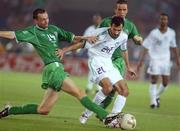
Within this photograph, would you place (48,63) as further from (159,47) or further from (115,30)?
(159,47)

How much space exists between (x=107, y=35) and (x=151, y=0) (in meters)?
25.8

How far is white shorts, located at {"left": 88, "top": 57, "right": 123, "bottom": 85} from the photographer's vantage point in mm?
10875

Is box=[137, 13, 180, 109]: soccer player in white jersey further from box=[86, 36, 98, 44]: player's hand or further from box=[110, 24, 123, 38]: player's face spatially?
box=[86, 36, 98, 44]: player's hand

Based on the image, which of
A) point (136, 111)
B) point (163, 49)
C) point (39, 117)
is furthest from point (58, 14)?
point (39, 117)

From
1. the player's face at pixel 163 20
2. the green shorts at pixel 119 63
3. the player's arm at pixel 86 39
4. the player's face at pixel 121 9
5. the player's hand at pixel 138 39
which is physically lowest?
the green shorts at pixel 119 63

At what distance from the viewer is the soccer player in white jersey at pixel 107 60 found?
10.8 metres

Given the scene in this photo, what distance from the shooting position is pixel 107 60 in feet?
36.7

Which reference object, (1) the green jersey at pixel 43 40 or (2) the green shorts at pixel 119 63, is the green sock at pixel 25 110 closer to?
(1) the green jersey at pixel 43 40

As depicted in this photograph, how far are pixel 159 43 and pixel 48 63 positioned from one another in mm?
6749

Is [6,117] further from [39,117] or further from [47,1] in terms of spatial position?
[47,1]

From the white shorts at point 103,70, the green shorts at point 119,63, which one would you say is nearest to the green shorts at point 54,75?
the white shorts at point 103,70

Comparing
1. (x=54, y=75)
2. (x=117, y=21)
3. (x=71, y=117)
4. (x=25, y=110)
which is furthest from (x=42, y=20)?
(x=71, y=117)

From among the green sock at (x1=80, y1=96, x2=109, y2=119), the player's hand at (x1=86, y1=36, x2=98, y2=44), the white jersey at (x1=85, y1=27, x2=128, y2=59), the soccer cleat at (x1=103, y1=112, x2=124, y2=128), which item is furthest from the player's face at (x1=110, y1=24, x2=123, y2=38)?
the soccer cleat at (x1=103, y1=112, x2=124, y2=128)

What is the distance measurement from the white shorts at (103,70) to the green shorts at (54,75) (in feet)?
2.85
